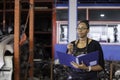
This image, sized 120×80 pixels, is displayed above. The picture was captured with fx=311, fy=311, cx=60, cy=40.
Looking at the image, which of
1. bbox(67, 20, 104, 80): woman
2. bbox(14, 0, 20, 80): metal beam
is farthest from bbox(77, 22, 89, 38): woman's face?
bbox(14, 0, 20, 80): metal beam

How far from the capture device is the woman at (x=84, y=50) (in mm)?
3527

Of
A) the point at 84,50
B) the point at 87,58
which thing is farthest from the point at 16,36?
the point at 87,58

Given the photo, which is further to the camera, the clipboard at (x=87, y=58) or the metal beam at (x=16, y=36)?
the metal beam at (x=16, y=36)

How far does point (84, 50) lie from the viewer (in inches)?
142

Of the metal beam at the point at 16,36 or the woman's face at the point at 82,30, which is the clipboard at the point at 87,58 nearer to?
Result: the woman's face at the point at 82,30

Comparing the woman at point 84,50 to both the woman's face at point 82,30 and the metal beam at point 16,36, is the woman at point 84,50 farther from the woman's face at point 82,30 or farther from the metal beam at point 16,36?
the metal beam at point 16,36

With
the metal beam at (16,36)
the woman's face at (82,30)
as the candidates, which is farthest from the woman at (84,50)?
the metal beam at (16,36)

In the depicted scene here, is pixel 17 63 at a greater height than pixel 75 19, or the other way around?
pixel 75 19

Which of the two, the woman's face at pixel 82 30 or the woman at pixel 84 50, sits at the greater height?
the woman's face at pixel 82 30

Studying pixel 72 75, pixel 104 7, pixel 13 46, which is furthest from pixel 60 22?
pixel 72 75

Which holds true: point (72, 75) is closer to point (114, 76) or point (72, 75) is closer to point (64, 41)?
point (114, 76)

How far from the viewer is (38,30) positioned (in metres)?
12.3

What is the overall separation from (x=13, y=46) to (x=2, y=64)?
0.63 meters

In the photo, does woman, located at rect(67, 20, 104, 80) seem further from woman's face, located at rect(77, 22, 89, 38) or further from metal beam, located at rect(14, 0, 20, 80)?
metal beam, located at rect(14, 0, 20, 80)
